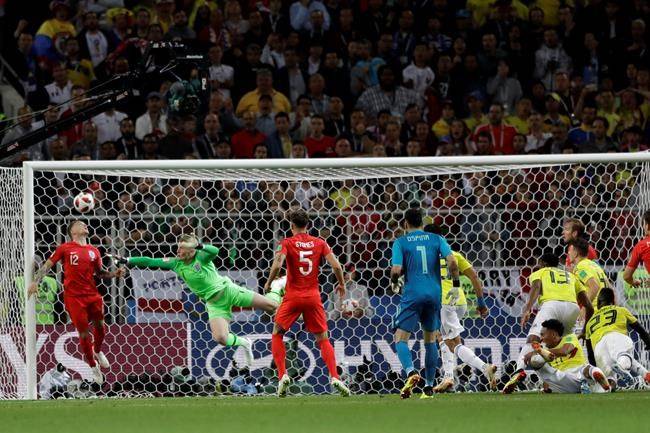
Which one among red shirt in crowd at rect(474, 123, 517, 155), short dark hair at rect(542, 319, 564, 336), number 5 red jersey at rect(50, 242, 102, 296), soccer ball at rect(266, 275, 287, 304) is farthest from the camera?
red shirt in crowd at rect(474, 123, 517, 155)

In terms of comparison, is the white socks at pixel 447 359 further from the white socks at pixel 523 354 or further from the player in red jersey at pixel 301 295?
the player in red jersey at pixel 301 295

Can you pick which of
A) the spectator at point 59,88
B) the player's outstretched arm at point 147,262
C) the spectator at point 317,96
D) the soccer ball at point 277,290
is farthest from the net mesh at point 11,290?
the spectator at point 317,96

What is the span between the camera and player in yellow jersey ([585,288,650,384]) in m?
13.9

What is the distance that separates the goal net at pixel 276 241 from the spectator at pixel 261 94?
355 centimetres

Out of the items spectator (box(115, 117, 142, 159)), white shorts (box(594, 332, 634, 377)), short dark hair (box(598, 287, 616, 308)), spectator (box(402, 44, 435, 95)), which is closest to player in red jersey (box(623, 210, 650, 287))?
short dark hair (box(598, 287, 616, 308))

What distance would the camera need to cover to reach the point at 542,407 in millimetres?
11070

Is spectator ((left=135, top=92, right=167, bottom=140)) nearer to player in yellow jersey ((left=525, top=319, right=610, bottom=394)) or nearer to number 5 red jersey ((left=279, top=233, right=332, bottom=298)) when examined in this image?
number 5 red jersey ((left=279, top=233, right=332, bottom=298))

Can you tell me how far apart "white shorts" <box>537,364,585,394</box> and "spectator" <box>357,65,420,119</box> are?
6.68 metres

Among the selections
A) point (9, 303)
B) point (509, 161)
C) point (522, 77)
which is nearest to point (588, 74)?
point (522, 77)

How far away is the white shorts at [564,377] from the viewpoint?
13.8 meters

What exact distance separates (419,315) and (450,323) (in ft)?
5.59

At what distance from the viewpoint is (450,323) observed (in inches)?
572

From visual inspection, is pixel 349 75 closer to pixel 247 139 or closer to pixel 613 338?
pixel 247 139

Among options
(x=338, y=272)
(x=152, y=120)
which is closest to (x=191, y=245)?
(x=338, y=272)
